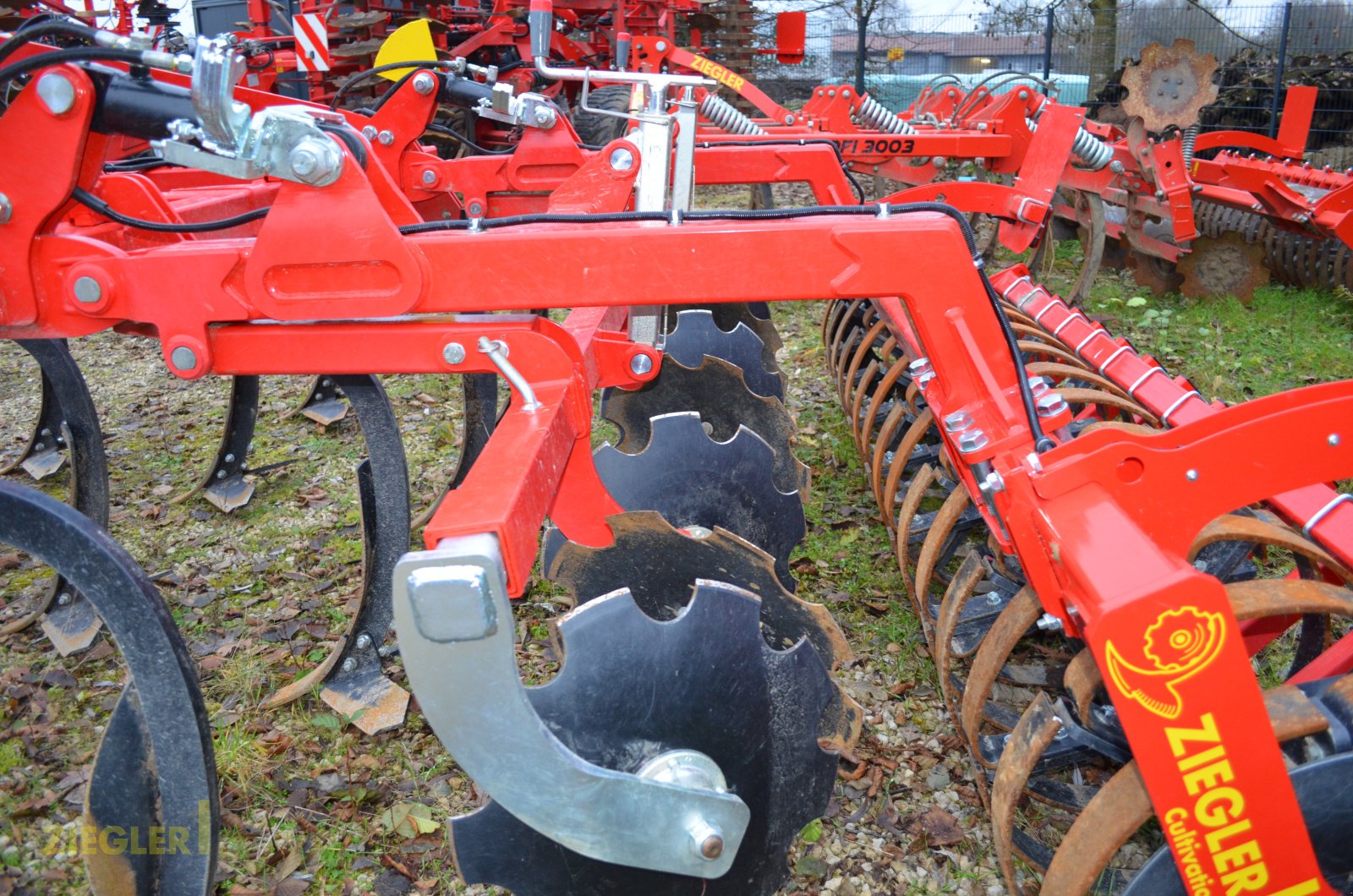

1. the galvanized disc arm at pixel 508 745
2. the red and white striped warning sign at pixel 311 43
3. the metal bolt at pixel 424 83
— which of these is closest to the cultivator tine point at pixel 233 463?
the metal bolt at pixel 424 83

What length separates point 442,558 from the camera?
4.00ft

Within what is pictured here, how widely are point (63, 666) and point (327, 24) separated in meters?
6.05

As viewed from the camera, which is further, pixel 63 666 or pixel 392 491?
pixel 63 666

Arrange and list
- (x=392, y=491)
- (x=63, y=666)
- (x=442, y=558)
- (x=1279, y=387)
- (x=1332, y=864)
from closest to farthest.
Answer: (x=442, y=558), (x=1332, y=864), (x=392, y=491), (x=63, y=666), (x=1279, y=387)

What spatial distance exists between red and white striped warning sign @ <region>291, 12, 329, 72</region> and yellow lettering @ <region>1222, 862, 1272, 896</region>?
7.80m

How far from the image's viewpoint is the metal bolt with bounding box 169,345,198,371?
176 cm

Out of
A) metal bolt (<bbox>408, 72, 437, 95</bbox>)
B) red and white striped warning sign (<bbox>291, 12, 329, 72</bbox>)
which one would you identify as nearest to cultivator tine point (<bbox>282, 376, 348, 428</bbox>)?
metal bolt (<bbox>408, 72, 437, 95</bbox>)

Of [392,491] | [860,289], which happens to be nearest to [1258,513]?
[860,289]

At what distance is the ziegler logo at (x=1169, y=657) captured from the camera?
1381mm

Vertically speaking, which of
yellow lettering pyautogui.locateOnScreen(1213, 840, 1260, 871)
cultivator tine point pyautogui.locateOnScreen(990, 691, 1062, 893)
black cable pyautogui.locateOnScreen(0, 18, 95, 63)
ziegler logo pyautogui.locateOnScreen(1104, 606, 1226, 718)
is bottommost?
cultivator tine point pyautogui.locateOnScreen(990, 691, 1062, 893)

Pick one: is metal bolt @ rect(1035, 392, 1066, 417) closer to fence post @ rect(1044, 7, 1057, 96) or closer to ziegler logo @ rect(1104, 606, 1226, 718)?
ziegler logo @ rect(1104, 606, 1226, 718)

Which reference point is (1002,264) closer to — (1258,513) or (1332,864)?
(1258,513)

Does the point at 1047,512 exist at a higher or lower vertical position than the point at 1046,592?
higher

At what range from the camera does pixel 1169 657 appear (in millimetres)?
1395
